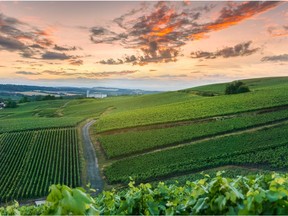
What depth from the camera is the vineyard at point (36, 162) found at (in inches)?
1381

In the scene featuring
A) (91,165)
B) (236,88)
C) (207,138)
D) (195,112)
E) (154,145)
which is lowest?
(91,165)

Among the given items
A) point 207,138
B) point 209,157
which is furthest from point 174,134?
point 209,157

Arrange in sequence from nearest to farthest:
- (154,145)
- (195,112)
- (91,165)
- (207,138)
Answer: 1. (91,165)
2. (154,145)
3. (207,138)
4. (195,112)

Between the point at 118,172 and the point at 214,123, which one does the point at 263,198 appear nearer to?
the point at 118,172

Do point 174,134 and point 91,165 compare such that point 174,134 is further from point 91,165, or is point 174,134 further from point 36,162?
point 36,162

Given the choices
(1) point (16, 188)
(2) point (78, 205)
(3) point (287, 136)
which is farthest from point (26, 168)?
(2) point (78, 205)

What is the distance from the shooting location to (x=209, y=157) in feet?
125

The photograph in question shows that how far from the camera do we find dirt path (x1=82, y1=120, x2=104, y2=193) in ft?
118

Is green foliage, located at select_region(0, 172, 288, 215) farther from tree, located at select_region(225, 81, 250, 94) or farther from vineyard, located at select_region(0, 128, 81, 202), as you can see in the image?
tree, located at select_region(225, 81, 250, 94)

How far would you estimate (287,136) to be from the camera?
4203cm

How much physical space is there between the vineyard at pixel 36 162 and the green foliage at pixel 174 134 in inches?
256

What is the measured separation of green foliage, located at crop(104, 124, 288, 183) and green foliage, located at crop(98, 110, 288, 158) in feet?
8.93

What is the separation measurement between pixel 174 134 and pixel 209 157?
1247cm

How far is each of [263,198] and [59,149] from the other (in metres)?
50.7
